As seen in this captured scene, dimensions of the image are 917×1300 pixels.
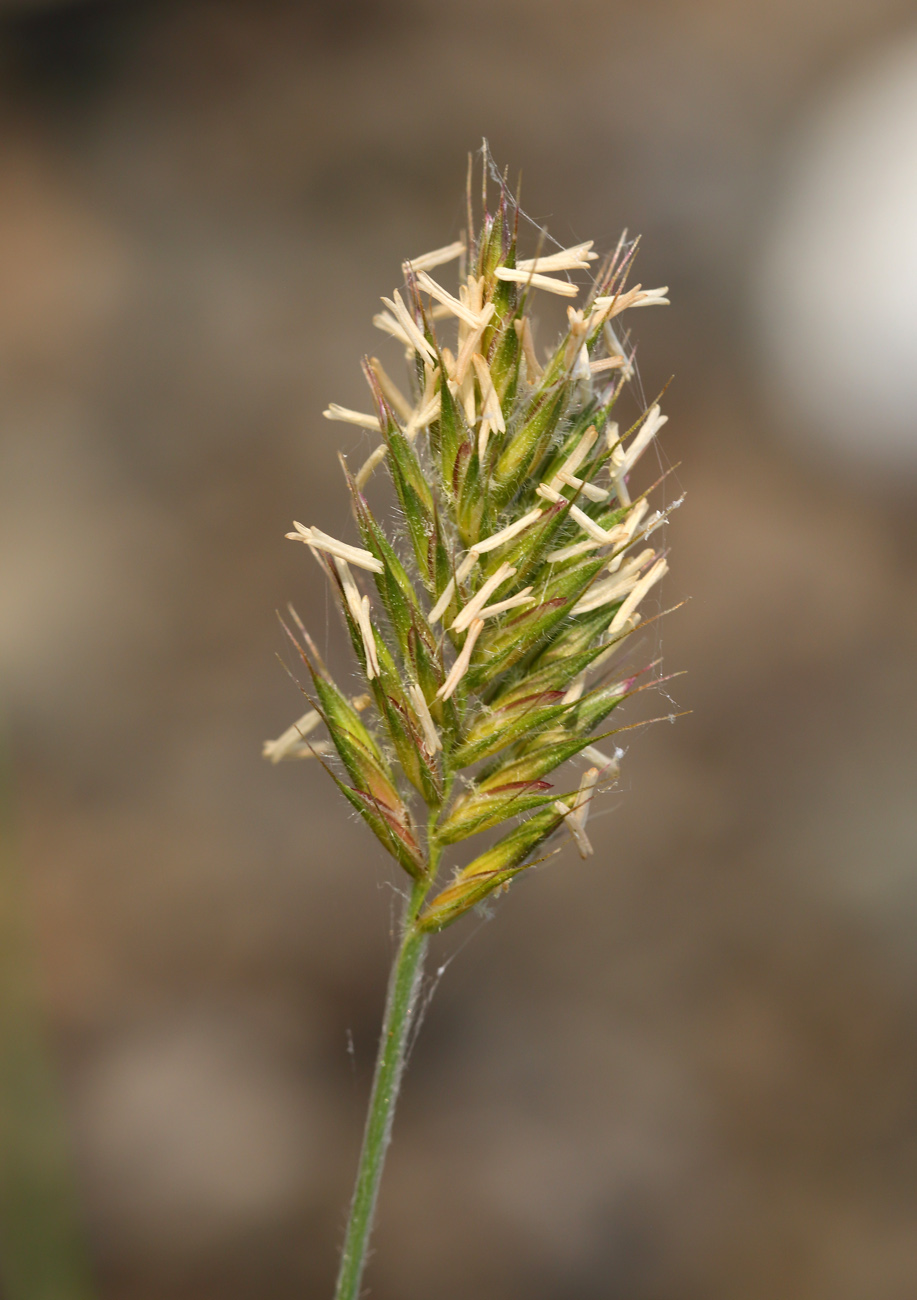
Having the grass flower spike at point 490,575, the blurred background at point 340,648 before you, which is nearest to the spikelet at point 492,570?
the grass flower spike at point 490,575

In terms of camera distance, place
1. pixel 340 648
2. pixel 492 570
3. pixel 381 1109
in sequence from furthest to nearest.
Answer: pixel 340 648
pixel 492 570
pixel 381 1109

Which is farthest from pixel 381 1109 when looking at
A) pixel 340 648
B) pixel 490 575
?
pixel 340 648

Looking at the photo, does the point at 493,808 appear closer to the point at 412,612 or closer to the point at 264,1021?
the point at 412,612

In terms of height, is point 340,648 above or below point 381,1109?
below

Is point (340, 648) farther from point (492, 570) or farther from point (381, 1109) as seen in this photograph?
point (381, 1109)

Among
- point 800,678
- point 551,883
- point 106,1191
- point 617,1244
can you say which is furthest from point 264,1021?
point 800,678

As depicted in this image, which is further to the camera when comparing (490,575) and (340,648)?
(340,648)

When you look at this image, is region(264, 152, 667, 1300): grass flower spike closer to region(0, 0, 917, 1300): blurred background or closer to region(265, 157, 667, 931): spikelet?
region(265, 157, 667, 931): spikelet
